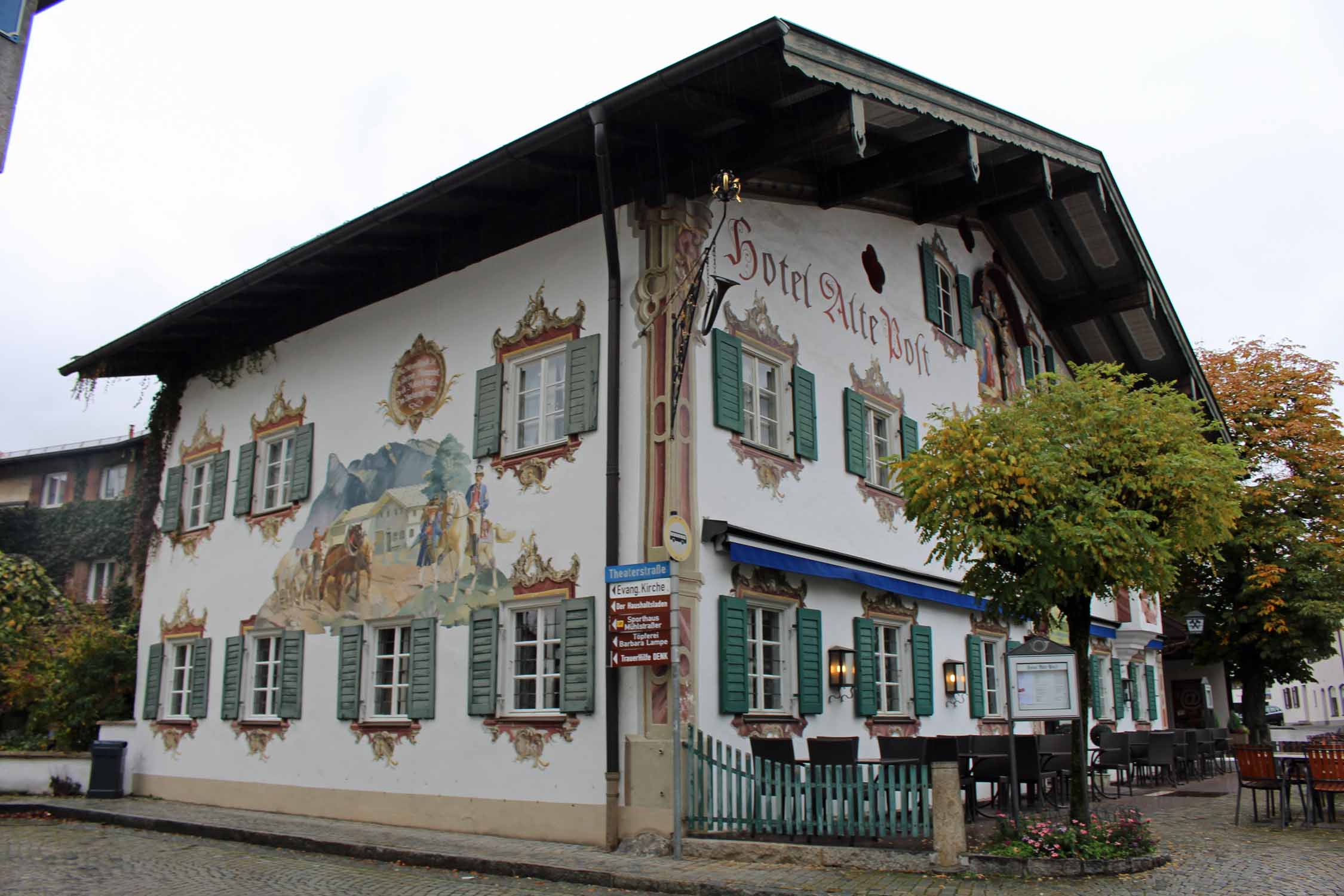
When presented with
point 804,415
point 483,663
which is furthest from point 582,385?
point 483,663

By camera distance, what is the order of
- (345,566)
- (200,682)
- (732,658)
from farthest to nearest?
(200,682) < (345,566) < (732,658)

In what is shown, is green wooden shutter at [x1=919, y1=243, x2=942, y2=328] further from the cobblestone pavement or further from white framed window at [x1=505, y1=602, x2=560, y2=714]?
white framed window at [x1=505, y1=602, x2=560, y2=714]

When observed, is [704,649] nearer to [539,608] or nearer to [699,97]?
[539,608]

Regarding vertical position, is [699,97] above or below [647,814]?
above

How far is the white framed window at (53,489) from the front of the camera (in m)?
31.4

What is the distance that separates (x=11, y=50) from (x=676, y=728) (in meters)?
7.41

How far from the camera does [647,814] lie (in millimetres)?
10523

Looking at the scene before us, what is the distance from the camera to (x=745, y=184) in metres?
12.7

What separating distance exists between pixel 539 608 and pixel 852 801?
402 cm

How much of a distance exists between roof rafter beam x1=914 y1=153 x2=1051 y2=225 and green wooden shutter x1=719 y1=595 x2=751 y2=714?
7075 millimetres

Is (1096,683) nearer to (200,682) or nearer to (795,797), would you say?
(795,797)

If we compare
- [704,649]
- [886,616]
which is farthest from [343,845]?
[886,616]

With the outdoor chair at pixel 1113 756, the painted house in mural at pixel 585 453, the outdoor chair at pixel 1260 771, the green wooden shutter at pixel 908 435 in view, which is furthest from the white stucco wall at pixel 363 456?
the outdoor chair at pixel 1113 756

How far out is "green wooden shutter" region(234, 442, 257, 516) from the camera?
53.5 feet
